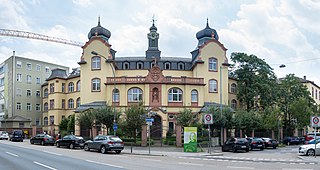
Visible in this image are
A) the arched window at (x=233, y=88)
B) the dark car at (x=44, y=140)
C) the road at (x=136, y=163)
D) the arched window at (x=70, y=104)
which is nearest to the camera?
the road at (x=136, y=163)

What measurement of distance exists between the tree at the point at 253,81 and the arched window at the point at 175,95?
12.6 meters

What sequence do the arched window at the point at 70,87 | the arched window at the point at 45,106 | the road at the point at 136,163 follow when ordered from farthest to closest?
the arched window at the point at 45,106
the arched window at the point at 70,87
the road at the point at 136,163

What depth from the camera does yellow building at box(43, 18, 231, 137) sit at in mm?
52031

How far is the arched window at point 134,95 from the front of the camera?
52406 mm

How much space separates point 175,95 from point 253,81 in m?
14.6

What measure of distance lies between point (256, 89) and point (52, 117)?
3760 centimetres

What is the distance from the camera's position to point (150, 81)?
52.0 meters

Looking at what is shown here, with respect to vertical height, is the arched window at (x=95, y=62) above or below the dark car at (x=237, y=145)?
above

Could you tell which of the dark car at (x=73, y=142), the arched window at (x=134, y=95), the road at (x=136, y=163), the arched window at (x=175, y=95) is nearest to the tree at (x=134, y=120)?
the dark car at (x=73, y=142)

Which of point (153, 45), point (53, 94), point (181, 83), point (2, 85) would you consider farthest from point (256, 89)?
point (2, 85)

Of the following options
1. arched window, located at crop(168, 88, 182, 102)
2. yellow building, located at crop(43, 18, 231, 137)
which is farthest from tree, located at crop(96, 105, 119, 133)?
arched window, located at crop(168, 88, 182, 102)

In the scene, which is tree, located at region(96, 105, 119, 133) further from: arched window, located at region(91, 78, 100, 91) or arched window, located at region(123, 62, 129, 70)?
arched window, located at region(123, 62, 129, 70)

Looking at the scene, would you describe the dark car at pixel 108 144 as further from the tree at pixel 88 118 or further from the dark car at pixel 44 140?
the dark car at pixel 44 140

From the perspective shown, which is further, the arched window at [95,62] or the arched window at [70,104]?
the arched window at [70,104]
